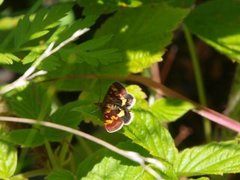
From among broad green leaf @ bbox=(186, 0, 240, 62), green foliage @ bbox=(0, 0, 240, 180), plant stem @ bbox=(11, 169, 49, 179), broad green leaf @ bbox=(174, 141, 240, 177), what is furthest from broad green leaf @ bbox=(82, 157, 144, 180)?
broad green leaf @ bbox=(186, 0, 240, 62)

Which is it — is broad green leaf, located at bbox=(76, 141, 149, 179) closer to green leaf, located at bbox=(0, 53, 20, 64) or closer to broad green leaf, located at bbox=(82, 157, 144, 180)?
broad green leaf, located at bbox=(82, 157, 144, 180)

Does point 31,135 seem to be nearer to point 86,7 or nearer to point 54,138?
point 54,138

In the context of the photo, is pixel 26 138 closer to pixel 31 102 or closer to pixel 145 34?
pixel 31 102

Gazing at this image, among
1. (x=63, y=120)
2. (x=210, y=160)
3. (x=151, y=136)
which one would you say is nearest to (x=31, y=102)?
(x=63, y=120)

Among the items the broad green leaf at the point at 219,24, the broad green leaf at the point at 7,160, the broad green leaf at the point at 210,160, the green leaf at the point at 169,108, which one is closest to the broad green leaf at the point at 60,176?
the broad green leaf at the point at 7,160

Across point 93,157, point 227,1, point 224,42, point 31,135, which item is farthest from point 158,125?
point 227,1
